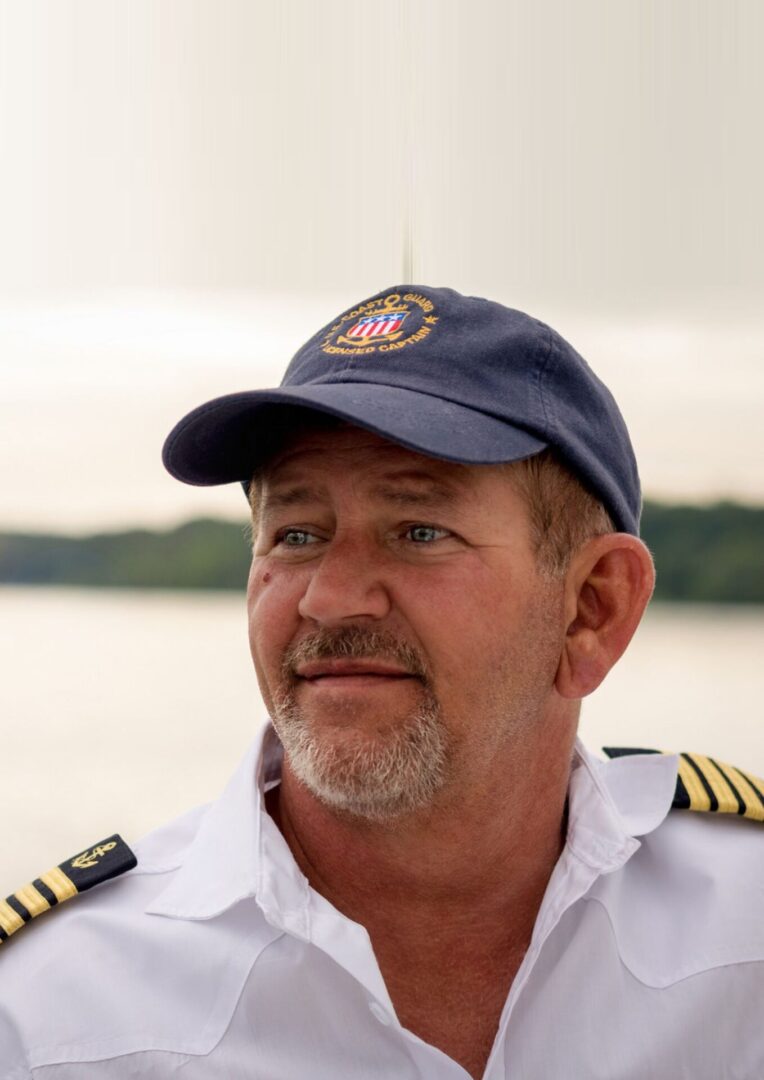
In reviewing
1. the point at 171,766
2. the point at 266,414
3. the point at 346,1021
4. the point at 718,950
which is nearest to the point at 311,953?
the point at 346,1021

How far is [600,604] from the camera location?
134cm

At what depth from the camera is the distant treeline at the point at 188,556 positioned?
2279mm

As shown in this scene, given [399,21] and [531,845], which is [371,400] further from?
[399,21]

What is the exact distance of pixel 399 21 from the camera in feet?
6.62

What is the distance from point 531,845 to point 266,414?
22.6 inches

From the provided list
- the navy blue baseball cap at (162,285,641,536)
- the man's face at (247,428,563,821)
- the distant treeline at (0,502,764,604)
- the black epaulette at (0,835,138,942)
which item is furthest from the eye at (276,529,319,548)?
the distant treeline at (0,502,764,604)

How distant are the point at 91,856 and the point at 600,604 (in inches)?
25.2

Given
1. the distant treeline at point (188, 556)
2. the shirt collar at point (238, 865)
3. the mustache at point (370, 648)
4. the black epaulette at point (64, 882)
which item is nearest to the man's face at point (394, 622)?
the mustache at point (370, 648)

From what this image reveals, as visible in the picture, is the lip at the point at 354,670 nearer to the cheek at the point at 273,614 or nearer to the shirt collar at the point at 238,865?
the cheek at the point at 273,614

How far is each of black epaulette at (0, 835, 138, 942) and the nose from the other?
1.15 feet

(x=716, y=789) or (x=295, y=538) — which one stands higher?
(x=295, y=538)

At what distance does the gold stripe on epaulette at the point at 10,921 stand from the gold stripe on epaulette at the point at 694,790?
2.64 ft

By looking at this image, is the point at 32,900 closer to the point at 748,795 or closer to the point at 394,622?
the point at 394,622

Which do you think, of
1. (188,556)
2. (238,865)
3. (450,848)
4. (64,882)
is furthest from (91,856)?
(188,556)
